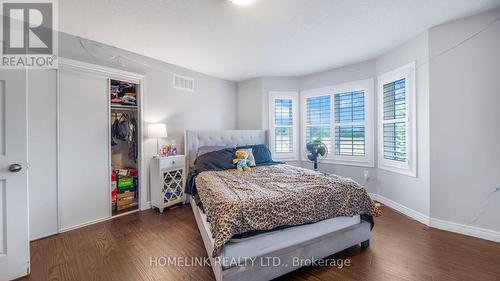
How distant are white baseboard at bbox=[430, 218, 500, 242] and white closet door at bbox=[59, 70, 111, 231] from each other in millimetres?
4474

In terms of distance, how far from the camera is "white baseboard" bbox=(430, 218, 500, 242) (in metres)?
2.28

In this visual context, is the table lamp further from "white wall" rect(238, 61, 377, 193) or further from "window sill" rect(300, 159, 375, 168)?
"window sill" rect(300, 159, 375, 168)

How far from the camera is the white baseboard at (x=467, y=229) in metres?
2.28

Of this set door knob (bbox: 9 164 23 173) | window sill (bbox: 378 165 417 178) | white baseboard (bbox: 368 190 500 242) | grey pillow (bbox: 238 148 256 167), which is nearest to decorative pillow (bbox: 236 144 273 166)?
grey pillow (bbox: 238 148 256 167)

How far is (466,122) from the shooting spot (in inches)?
95.5

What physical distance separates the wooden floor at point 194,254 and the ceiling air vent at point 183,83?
2.35m

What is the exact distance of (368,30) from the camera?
256cm

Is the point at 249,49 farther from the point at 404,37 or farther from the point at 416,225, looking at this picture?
the point at 416,225

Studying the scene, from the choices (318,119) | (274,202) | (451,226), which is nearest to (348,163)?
(318,119)

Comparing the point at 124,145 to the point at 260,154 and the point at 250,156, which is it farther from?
the point at 260,154

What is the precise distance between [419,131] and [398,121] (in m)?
0.38

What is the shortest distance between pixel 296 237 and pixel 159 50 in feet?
10.1

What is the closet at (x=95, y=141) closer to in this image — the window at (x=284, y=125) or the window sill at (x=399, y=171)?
the window at (x=284, y=125)

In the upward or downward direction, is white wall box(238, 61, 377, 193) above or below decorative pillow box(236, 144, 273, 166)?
above
